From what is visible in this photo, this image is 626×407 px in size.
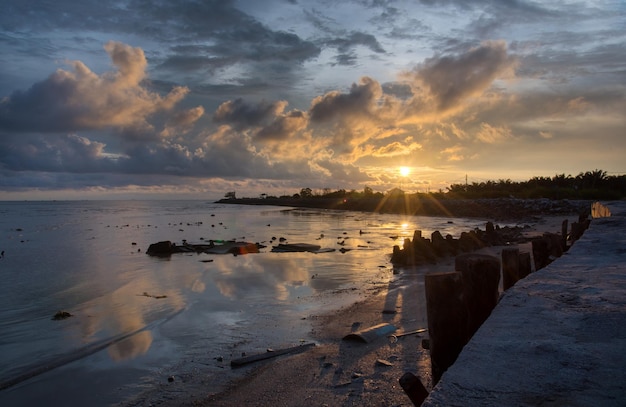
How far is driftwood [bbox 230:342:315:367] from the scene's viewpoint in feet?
22.4

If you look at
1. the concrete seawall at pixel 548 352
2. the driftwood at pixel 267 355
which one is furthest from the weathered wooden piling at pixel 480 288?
the driftwood at pixel 267 355

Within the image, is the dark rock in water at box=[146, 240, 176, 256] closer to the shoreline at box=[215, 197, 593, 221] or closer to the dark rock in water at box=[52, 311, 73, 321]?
the dark rock in water at box=[52, 311, 73, 321]

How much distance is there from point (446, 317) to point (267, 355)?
3623 mm

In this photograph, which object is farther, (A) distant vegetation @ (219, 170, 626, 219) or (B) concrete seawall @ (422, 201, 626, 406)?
(A) distant vegetation @ (219, 170, 626, 219)

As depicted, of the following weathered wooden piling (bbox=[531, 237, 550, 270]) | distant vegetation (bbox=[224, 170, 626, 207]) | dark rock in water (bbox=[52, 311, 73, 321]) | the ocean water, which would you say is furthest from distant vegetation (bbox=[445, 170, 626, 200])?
dark rock in water (bbox=[52, 311, 73, 321])

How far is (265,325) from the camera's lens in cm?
902

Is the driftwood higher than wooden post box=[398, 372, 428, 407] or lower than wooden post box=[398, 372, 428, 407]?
lower

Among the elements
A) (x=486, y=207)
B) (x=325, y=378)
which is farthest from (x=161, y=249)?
(x=486, y=207)

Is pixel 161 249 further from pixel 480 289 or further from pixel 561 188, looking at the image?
pixel 561 188

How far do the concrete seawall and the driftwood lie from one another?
150 inches

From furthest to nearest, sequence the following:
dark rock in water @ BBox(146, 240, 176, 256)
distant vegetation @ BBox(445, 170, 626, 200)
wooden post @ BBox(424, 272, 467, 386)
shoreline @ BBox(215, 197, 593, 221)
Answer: distant vegetation @ BBox(445, 170, 626, 200), shoreline @ BBox(215, 197, 593, 221), dark rock in water @ BBox(146, 240, 176, 256), wooden post @ BBox(424, 272, 467, 386)

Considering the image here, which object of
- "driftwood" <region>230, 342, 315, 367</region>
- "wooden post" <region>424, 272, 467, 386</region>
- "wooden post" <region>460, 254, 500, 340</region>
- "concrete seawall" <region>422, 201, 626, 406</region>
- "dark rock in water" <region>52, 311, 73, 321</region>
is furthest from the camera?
"dark rock in water" <region>52, 311, 73, 321</region>

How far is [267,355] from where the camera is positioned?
7.05 metres

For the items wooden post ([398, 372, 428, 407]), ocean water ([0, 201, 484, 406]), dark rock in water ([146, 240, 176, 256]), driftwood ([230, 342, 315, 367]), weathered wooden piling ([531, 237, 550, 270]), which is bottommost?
ocean water ([0, 201, 484, 406])
